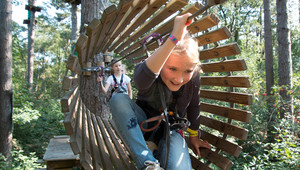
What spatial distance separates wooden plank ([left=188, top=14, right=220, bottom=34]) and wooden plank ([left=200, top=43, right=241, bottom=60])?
226 mm

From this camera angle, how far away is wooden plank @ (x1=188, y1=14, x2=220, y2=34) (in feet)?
5.81

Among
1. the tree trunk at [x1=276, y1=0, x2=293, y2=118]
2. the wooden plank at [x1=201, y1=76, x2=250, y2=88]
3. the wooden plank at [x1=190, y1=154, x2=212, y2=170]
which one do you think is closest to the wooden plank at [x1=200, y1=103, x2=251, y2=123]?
the wooden plank at [x1=201, y1=76, x2=250, y2=88]

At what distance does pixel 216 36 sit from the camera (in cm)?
193

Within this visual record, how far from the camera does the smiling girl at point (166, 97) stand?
1493 millimetres

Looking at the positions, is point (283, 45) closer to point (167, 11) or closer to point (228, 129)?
point (228, 129)

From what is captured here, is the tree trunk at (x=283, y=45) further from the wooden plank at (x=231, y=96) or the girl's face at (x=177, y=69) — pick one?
the girl's face at (x=177, y=69)

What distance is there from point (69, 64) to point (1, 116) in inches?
173

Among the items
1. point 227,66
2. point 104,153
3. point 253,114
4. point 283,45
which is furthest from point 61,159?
point 283,45

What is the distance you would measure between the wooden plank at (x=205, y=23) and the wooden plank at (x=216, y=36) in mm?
68

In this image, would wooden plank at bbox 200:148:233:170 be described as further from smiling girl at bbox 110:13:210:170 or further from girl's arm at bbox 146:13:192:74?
girl's arm at bbox 146:13:192:74

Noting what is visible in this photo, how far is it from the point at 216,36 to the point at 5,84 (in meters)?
5.16

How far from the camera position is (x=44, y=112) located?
36.6 ft

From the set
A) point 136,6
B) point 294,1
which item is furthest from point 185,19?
point 294,1

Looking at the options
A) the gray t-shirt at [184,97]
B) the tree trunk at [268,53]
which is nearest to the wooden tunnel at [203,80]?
the gray t-shirt at [184,97]
